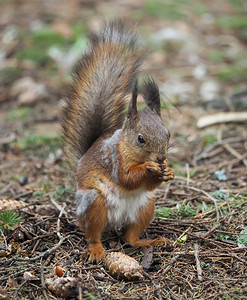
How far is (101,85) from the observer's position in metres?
2.58

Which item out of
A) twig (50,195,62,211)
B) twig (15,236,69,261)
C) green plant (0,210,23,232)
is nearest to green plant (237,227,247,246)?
twig (15,236,69,261)

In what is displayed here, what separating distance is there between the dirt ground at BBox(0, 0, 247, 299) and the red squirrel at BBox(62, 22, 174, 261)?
165 millimetres

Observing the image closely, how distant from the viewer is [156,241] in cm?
233

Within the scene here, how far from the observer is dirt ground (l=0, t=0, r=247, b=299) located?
6.67 feet

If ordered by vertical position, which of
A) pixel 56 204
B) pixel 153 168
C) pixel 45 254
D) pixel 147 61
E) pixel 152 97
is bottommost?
pixel 147 61

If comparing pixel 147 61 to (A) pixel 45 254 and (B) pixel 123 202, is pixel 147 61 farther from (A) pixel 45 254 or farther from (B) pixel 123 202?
(A) pixel 45 254

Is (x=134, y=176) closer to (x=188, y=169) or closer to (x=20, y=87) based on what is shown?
(x=188, y=169)

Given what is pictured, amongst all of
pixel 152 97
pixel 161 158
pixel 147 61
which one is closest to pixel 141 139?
pixel 161 158

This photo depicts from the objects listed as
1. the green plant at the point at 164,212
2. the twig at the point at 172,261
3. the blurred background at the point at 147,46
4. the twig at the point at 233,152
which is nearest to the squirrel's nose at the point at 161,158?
the twig at the point at 172,261

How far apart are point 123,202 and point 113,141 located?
33cm

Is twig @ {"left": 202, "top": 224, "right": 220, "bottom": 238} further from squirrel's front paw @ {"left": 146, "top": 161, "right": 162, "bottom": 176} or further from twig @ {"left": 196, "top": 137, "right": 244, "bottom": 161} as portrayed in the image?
twig @ {"left": 196, "top": 137, "right": 244, "bottom": 161}

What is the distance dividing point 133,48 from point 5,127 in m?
2.14

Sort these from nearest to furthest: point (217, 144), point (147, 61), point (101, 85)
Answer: point (101, 85), point (217, 144), point (147, 61)

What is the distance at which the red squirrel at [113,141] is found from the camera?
2213 millimetres
